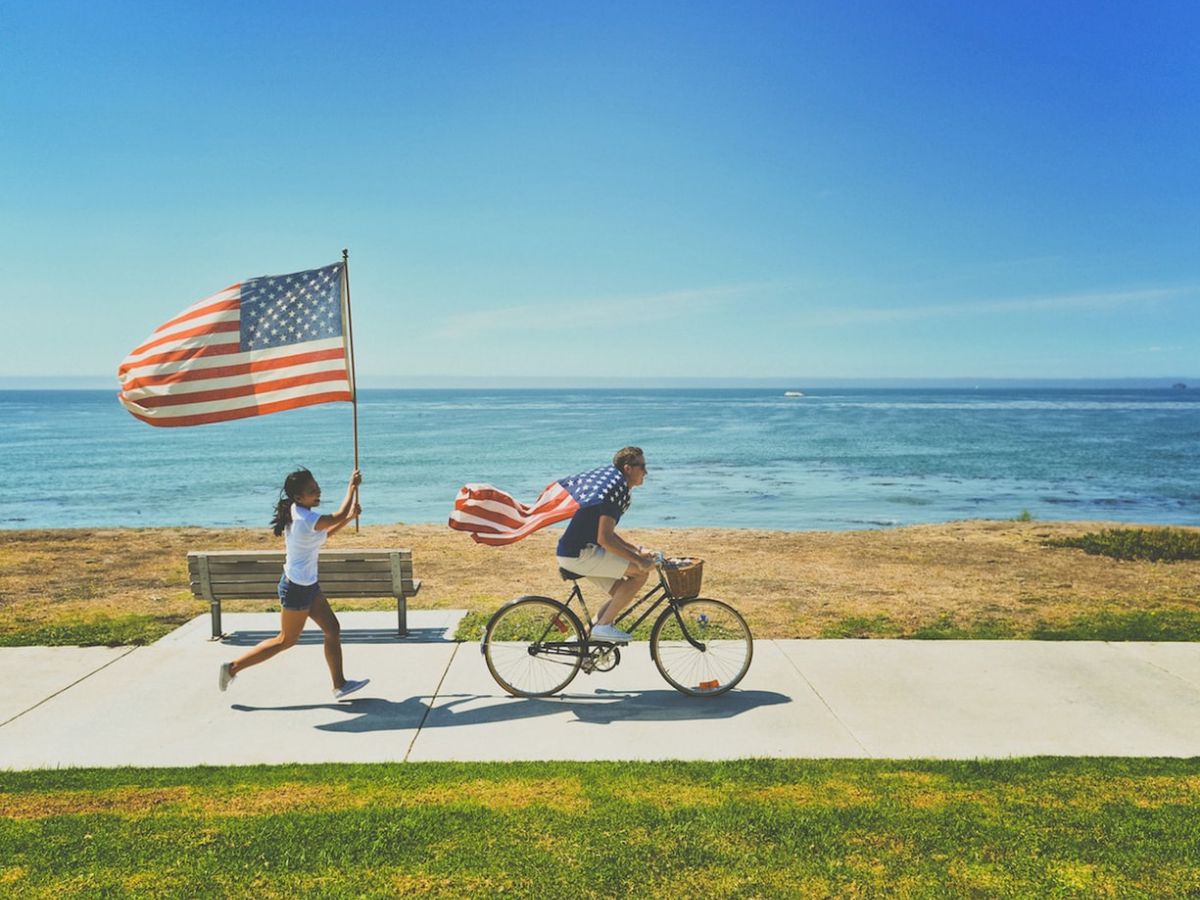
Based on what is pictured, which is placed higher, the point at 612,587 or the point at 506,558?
the point at 612,587

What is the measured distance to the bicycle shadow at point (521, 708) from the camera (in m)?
5.94

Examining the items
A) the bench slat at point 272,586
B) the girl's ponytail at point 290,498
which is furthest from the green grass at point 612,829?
the bench slat at point 272,586

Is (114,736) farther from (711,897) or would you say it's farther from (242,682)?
(711,897)

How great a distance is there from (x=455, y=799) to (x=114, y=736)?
8.48ft

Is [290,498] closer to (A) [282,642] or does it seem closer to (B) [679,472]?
(A) [282,642]

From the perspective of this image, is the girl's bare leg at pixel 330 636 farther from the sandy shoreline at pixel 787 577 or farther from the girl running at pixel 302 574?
the sandy shoreline at pixel 787 577

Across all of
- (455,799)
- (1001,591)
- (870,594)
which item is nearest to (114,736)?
(455,799)

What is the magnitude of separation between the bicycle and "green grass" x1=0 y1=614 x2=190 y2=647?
12.5ft

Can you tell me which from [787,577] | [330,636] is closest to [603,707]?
[330,636]

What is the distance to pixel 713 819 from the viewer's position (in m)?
4.40

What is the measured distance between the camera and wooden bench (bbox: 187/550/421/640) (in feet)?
25.7

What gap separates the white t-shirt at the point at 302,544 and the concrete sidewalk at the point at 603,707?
988mm

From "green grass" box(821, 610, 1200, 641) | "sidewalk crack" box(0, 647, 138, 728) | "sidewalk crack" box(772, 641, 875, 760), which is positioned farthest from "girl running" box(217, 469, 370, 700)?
"green grass" box(821, 610, 1200, 641)

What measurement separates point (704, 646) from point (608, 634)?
743mm
